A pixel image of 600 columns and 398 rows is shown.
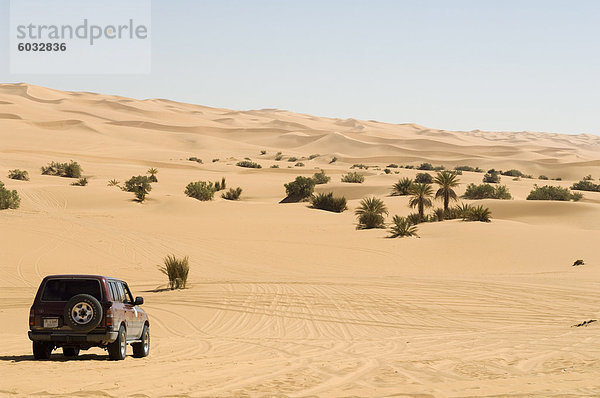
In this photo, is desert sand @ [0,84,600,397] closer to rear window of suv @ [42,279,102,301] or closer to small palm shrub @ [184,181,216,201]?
rear window of suv @ [42,279,102,301]

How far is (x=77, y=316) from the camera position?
10492 millimetres

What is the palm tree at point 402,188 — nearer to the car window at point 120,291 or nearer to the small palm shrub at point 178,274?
the small palm shrub at point 178,274

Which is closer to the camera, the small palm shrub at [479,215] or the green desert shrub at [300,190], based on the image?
the small palm shrub at [479,215]

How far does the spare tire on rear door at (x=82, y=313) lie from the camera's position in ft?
34.3

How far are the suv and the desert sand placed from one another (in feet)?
1.09

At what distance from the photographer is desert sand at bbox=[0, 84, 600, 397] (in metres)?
8.77

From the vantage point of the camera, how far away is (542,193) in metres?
50.5

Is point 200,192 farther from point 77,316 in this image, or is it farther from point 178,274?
point 77,316

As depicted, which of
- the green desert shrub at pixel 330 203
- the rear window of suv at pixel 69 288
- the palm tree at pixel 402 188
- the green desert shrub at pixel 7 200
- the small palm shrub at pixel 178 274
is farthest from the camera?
the palm tree at pixel 402 188

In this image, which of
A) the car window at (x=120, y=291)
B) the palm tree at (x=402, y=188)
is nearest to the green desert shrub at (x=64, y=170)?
the palm tree at (x=402, y=188)

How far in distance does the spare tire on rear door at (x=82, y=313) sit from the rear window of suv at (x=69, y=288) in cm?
26

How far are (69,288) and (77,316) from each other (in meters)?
Answer: 0.54

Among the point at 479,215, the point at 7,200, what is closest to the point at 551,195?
the point at 479,215

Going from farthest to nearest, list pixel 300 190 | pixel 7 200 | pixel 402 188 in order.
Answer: pixel 402 188 < pixel 300 190 < pixel 7 200
